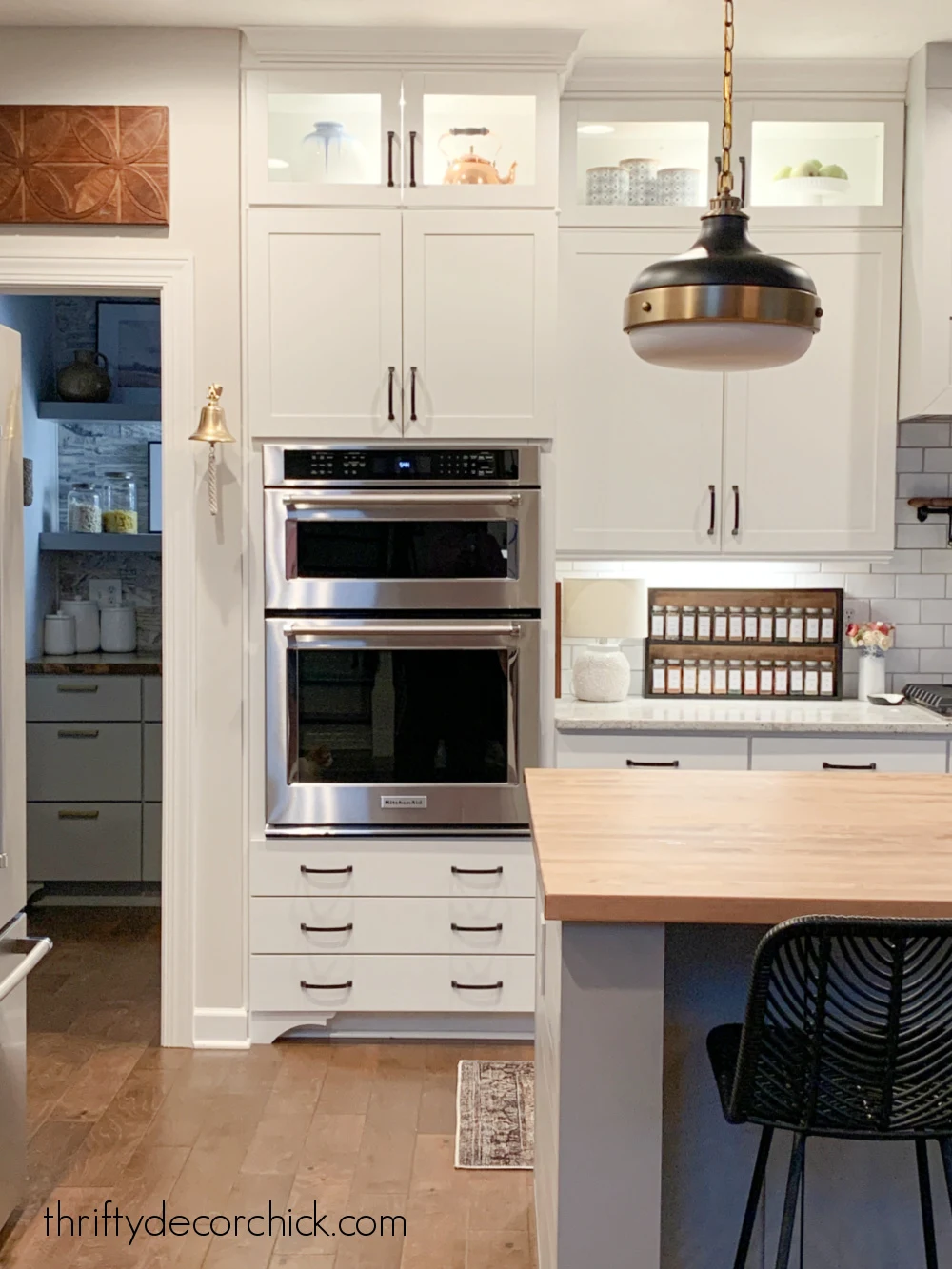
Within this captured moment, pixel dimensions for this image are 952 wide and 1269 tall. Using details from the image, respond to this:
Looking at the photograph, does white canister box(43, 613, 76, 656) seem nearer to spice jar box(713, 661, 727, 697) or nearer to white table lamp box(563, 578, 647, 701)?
white table lamp box(563, 578, 647, 701)

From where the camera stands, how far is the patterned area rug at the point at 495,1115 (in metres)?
3.16

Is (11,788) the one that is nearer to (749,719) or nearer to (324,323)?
(324,323)

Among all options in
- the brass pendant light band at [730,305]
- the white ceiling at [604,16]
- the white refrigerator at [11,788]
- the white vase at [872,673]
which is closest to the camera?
the brass pendant light band at [730,305]

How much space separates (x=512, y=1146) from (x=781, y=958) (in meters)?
1.60

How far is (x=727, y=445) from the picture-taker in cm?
405

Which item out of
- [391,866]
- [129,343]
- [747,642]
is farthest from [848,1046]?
[129,343]

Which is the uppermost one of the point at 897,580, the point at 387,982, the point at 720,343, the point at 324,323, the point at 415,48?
the point at 415,48

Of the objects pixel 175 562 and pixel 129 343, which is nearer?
pixel 175 562

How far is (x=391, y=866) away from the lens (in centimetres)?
387

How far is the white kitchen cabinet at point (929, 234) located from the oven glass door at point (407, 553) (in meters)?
1.21

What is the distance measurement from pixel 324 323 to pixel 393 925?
1713 millimetres

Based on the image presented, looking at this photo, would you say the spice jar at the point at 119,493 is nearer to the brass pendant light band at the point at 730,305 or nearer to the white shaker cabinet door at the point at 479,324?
the white shaker cabinet door at the point at 479,324

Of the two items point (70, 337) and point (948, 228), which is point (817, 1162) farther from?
point (70, 337)

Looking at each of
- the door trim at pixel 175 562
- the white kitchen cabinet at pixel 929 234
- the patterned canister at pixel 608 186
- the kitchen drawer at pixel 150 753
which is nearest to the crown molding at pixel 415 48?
the patterned canister at pixel 608 186
